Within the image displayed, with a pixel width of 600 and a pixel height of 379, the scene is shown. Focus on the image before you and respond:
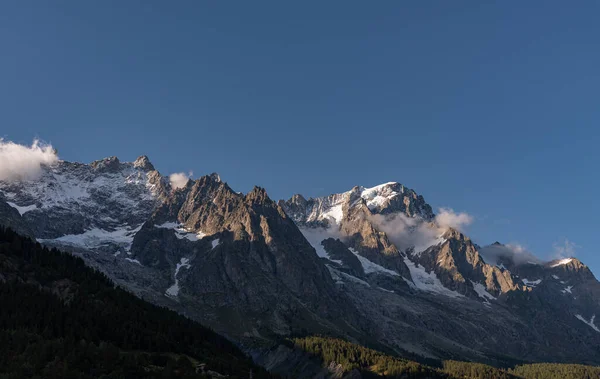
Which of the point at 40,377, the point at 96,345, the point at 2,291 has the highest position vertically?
the point at 2,291

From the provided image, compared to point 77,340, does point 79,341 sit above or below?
below

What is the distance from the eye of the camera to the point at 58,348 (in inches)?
5344

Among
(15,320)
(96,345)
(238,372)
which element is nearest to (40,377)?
(96,345)

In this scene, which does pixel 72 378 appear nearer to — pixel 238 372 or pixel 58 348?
pixel 58 348

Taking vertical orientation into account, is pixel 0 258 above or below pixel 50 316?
above

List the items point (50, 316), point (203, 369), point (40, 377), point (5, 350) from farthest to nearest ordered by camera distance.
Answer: point (50, 316), point (203, 369), point (5, 350), point (40, 377)

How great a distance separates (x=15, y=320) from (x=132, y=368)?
47421 millimetres

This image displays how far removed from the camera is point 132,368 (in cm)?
13262

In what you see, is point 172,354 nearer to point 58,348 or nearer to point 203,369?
point 203,369

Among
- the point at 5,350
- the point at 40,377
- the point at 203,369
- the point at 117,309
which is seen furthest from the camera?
the point at 117,309

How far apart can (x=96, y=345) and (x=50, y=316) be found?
2229cm

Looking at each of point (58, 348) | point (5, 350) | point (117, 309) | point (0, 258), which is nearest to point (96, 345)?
point (58, 348)

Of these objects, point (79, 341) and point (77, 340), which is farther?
point (77, 340)

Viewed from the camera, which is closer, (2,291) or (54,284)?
(2,291)
